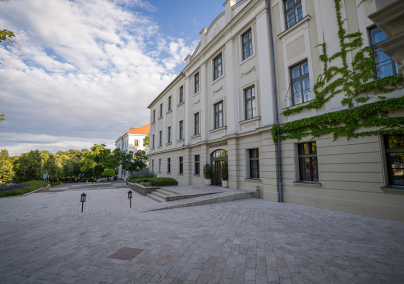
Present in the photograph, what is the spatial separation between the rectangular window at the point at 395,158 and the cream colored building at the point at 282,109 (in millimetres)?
28

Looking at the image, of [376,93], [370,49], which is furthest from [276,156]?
[370,49]

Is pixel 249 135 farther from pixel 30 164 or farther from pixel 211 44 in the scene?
pixel 30 164

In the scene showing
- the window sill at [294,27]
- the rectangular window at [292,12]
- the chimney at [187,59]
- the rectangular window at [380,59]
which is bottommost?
the rectangular window at [380,59]

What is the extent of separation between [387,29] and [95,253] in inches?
297

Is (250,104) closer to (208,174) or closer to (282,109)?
(282,109)

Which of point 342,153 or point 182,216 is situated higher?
point 342,153

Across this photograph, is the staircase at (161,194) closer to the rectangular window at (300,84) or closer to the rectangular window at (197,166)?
the rectangular window at (197,166)

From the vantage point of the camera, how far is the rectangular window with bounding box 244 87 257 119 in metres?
12.6

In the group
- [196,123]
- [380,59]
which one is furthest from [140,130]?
[380,59]

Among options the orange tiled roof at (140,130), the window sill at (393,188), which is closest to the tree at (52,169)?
the orange tiled roof at (140,130)

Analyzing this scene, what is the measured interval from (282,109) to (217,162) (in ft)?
23.2

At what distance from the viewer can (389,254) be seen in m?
4.02

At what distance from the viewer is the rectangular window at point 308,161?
9250mm

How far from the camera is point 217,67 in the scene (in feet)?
54.6
